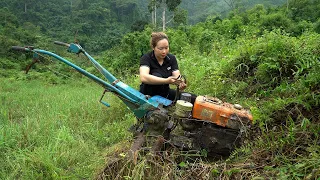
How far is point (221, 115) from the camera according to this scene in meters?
2.82

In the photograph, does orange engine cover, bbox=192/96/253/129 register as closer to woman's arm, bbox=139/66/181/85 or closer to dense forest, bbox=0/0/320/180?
dense forest, bbox=0/0/320/180

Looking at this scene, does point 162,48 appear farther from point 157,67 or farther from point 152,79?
point 152,79

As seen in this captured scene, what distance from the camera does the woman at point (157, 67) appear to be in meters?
3.21

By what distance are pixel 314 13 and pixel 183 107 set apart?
64.2 ft

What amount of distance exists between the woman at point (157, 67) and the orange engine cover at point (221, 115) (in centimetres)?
31

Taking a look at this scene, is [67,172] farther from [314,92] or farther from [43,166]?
[314,92]

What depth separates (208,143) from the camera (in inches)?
114

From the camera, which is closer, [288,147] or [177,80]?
[288,147]

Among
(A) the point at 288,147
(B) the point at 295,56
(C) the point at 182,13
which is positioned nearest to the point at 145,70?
(A) the point at 288,147

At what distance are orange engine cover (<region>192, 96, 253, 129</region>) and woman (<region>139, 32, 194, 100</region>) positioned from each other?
306 mm

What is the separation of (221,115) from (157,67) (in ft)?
3.16

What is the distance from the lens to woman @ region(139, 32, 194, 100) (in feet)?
10.5

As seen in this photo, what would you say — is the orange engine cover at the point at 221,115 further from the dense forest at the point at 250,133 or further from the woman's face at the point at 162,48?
the woman's face at the point at 162,48

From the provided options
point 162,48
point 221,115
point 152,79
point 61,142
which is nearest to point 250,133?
point 221,115
